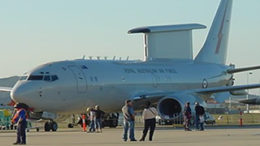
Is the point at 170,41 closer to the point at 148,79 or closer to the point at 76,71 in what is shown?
the point at 148,79

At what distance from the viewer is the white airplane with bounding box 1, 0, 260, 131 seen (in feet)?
138

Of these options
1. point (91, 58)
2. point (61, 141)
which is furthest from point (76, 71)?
point (61, 141)

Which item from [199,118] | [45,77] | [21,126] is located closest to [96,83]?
[45,77]

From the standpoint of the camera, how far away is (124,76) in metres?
48.0

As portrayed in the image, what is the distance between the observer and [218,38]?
62.8 meters

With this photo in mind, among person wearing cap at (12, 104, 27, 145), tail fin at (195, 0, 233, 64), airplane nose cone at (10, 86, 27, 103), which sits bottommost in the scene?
person wearing cap at (12, 104, 27, 145)

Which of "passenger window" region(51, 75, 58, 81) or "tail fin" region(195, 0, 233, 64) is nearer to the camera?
"passenger window" region(51, 75, 58, 81)

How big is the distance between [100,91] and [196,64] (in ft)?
48.7

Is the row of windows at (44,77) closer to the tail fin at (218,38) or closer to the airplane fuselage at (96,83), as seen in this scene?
the airplane fuselage at (96,83)

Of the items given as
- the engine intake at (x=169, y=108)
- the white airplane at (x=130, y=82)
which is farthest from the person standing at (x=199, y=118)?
the engine intake at (x=169, y=108)

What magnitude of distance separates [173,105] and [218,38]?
1608 centimetres

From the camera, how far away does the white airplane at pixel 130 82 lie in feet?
138

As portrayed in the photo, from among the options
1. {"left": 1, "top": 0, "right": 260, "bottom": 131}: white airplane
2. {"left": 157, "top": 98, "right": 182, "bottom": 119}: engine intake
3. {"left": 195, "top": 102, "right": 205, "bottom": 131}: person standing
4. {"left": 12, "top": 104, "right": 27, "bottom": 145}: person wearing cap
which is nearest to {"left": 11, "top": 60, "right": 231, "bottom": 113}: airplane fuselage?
{"left": 1, "top": 0, "right": 260, "bottom": 131}: white airplane

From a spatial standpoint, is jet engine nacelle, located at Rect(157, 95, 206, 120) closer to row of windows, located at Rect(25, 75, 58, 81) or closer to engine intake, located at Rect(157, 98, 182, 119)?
engine intake, located at Rect(157, 98, 182, 119)
